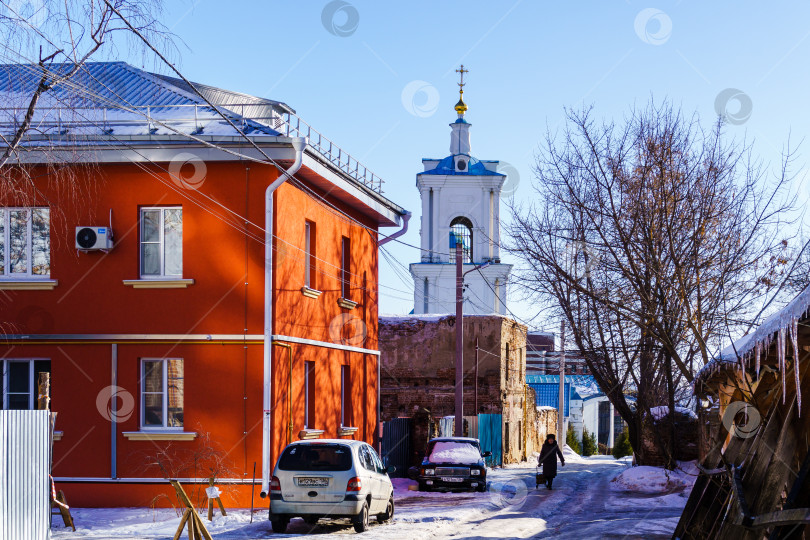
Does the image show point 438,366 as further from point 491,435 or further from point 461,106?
point 461,106

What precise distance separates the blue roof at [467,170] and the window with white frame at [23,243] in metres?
34.9

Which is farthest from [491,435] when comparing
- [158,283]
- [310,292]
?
[158,283]

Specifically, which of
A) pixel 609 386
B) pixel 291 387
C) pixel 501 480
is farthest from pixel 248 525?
pixel 609 386

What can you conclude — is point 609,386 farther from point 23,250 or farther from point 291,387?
point 23,250

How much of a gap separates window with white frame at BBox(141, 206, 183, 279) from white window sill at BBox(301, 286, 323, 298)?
288cm

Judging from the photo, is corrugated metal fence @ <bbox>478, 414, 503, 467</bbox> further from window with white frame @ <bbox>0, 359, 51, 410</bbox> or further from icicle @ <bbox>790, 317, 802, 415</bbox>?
icicle @ <bbox>790, 317, 802, 415</bbox>

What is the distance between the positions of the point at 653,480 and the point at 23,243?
16.9m

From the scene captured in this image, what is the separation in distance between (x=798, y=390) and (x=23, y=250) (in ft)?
52.4

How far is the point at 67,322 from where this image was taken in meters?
19.4

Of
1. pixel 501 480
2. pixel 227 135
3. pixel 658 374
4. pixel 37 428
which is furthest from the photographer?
pixel 658 374

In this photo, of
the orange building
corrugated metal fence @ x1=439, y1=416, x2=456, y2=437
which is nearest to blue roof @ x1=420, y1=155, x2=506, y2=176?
corrugated metal fence @ x1=439, y1=416, x2=456, y2=437

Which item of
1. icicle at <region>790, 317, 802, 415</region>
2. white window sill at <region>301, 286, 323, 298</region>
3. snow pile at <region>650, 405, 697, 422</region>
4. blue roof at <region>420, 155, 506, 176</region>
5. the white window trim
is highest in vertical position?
blue roof at <region>420, 155, 506, 176</region>

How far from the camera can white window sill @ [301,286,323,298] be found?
21.2 metres

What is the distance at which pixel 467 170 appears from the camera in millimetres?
53906
